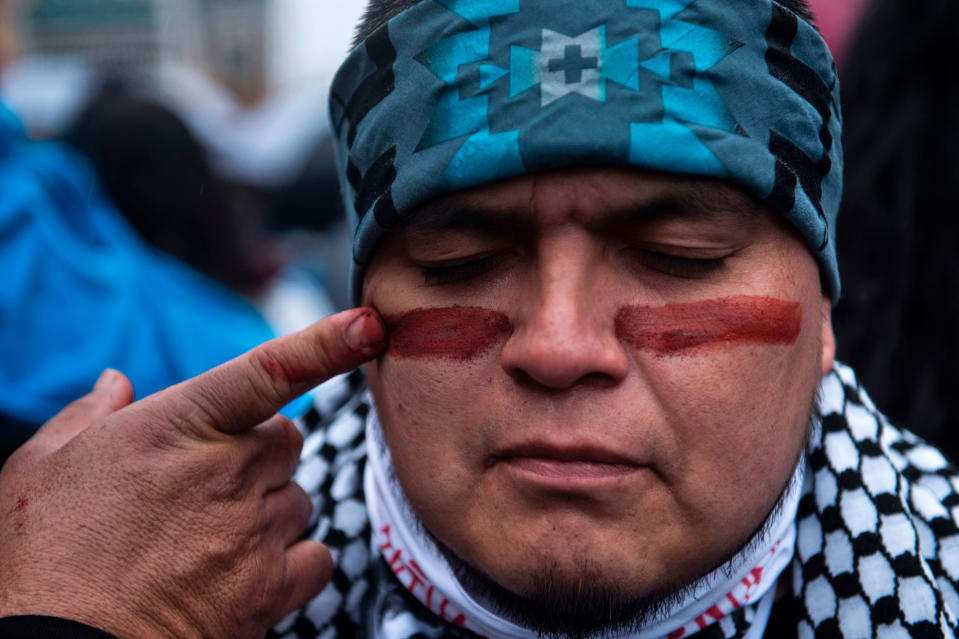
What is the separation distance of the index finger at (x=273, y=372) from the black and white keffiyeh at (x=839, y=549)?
49 cm

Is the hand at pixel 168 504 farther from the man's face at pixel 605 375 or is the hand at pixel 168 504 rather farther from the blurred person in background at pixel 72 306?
the blurred person in background at pixel 72 306

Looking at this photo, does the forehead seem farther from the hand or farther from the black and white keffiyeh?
the black and white keffiyeh

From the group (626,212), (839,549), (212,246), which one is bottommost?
(212,246)

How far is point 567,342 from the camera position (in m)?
1.42

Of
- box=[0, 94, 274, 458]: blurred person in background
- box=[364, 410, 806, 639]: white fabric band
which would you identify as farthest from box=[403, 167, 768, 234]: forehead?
box=[0, 94, 274, 458]: blurred person in background

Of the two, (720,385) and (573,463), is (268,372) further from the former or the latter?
(720,385)

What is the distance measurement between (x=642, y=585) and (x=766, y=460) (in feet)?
1.04

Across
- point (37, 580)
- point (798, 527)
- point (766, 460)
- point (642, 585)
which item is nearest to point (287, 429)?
point (37, 580)

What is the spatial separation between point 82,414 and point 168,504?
33 centimetres

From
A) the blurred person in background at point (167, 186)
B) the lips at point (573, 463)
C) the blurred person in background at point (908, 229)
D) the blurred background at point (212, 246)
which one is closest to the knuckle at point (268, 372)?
the lips at point (573, 463)

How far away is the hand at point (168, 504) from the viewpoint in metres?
1.56

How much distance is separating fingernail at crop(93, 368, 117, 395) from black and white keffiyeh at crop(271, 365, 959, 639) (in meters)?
0.51

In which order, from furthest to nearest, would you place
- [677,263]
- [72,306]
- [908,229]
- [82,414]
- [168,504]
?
1. [72,306]
2. [908,229]
3. [82,414]
4. [168,504]
5. [677,263]

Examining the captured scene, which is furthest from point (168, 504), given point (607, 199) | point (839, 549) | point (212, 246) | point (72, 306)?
point (212, 246)
